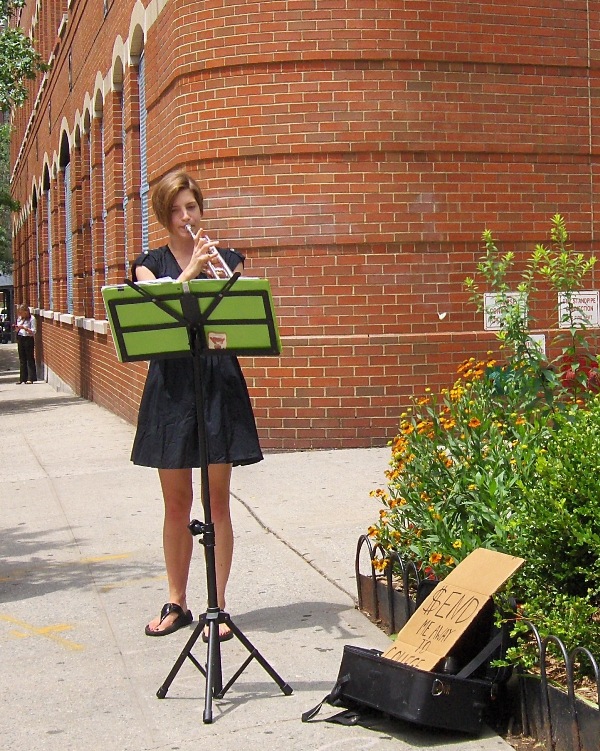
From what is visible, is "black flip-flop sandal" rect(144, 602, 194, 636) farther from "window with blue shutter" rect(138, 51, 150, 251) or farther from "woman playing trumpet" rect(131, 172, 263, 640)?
"window with blue shutter" rect(138, 51, 150, 251)

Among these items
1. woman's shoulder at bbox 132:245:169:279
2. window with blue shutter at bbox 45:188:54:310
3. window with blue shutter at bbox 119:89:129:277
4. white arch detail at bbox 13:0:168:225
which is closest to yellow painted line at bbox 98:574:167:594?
woman's shoulder at bbox 132:245:169:279

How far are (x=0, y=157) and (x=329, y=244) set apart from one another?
173 feet

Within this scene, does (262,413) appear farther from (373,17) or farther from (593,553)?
(593,553)

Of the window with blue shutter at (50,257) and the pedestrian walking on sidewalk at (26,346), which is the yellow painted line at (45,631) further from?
the window with blue shutter at (50,257)

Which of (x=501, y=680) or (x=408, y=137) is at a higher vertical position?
(x=408, y=137)

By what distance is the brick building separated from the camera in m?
10.5

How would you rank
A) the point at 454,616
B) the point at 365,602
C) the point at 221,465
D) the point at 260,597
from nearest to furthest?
1. the point at 454,616
2. the point at 221,465
3. the point at 365,602
4. the point at 260,597

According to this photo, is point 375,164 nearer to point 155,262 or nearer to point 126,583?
point 126,583

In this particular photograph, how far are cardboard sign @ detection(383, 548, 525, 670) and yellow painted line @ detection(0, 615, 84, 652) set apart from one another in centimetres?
168

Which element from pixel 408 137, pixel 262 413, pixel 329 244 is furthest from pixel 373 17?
pixel 262 413

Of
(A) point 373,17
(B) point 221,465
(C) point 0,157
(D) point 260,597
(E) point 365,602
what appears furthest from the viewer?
(C) point 0,157

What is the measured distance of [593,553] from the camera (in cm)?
409

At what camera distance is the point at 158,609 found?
6.04 metres

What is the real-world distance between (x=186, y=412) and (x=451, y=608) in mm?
1462
